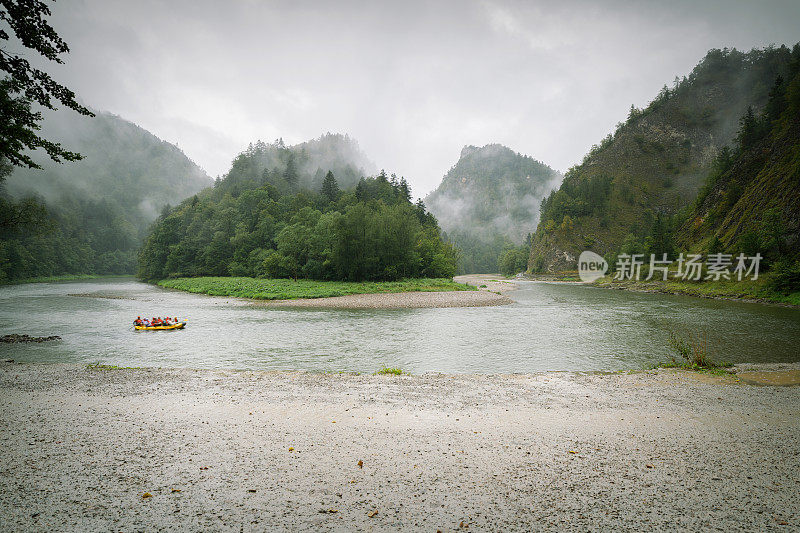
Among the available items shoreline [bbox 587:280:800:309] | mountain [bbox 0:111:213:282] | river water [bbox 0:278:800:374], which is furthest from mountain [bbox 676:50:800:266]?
mountain [bbox 0:111:213:282]

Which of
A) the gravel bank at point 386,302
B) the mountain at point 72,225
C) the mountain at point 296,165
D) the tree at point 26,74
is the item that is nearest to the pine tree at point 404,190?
the mountain at point 296,165

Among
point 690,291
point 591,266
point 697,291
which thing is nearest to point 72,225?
point 690,291

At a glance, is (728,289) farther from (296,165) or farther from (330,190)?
(296,165)

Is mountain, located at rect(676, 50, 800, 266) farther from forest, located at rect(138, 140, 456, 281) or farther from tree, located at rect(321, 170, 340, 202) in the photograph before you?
tree, located at rect(321, 170, 340, 202)

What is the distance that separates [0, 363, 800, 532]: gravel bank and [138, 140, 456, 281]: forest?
47.6m

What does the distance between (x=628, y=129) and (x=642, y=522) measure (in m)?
174

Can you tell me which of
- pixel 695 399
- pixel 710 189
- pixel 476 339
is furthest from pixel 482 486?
pixel 710 189

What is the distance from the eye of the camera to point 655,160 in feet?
422

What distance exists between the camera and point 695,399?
8.97 meters

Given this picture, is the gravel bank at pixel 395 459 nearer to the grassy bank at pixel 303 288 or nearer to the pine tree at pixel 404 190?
the grassy bank at pixel 303 288

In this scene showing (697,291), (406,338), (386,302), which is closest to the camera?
(406,338)

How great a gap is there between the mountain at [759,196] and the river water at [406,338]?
15.5m

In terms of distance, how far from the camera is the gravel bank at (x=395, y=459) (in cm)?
→ 408

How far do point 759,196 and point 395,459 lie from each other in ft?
244
